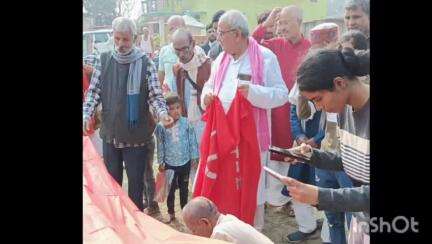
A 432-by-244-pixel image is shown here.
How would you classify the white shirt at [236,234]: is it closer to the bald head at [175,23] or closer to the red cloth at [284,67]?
the red cloth at [284,67]

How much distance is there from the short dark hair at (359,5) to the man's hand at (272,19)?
315 mm

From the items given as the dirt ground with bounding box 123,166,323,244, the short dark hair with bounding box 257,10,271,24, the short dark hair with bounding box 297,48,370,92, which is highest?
the short dark hair with bounding box 257,10,271,24

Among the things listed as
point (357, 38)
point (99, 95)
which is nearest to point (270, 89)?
point (357, 38)

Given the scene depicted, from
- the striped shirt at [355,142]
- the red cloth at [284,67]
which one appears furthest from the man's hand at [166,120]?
the striped shirt at [355,142]

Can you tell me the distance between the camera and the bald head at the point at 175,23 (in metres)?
2.97

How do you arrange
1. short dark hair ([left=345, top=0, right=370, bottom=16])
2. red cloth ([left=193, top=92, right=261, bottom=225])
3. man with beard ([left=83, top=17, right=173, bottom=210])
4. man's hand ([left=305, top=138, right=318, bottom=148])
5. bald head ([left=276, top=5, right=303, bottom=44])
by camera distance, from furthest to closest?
man with beard ([left=83, top=17, right=173, bottom=210])
red cloth ([left=193, top=92, right=261, bottom=225])
man's hand ([left=305, top=138, right=318, bottom=148])
bald head ([left=276, top=5, right=303, bottom=44])
short dark hair ([left=345, top=0, right=370, bottom=16])

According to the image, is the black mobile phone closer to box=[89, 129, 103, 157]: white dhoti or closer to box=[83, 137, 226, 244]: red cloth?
box=[83, 137, 226, 244]: red cloth

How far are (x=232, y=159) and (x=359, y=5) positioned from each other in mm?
971

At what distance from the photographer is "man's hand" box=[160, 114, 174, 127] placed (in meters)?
3.19

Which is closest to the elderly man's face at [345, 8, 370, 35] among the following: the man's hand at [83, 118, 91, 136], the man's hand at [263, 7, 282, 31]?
the man's hand at [263, 7, 282, 31]

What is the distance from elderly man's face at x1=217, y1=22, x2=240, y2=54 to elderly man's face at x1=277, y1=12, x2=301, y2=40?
224 millimetres
